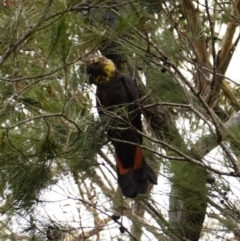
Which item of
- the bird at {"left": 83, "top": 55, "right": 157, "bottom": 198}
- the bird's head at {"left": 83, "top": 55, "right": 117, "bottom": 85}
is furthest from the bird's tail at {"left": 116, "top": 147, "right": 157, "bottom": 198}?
the bird's head at {"left": 83, "top": 55, "right": 117, "bottom": 85}

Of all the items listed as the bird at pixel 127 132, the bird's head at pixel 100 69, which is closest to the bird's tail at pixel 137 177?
the bird at pixel 127 132

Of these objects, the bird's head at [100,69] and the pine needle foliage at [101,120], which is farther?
the bird's head at [100,69]

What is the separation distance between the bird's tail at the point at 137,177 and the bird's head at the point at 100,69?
12.2 inches

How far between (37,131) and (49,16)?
46 cm

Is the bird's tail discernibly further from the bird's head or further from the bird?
the bird's head

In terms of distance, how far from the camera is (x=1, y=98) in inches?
84.1

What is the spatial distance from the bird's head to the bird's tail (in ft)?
1.02

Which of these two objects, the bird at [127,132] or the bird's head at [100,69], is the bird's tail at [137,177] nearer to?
the bird at [127,132]

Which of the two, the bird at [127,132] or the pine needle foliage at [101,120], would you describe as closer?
the pine needle foliage at [101,120]

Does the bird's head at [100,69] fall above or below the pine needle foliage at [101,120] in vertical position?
above

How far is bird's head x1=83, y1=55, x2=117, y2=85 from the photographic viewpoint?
271cm

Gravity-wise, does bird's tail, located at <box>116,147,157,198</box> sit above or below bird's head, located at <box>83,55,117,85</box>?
below

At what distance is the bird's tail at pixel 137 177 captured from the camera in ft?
9.14

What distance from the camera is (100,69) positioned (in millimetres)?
2781
